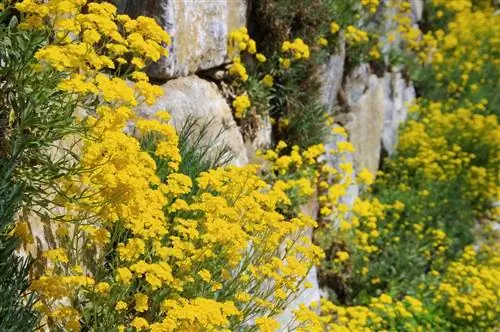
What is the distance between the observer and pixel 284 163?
4.77 metres

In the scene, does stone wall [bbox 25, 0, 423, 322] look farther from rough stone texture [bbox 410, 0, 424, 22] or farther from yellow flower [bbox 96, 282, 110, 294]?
rough stone texture [bbox 410, 0, 424, 22]

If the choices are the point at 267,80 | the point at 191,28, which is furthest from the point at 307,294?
the point at 191,28

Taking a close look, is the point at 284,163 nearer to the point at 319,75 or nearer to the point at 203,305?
the point at 319,75

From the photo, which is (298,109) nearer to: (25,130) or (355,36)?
(355,36)

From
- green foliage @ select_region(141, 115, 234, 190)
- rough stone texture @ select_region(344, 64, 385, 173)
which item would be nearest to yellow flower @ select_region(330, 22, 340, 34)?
rough stone texture @ select_region(344, 64, 385, 173)

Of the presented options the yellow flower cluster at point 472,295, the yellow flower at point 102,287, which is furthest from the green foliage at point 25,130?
the yellow flower cluster at point 472,295

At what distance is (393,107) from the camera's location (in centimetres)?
812

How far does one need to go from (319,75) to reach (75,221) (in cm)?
390

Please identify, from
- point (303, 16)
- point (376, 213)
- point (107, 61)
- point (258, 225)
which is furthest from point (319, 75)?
point (107, 61)

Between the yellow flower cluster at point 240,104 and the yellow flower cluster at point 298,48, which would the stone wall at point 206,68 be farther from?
the yellow flower cluster at point 298,48

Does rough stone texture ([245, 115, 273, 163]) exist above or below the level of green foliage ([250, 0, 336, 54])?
below

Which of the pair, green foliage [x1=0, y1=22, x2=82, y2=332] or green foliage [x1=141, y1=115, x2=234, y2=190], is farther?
green foliage [x1=141, y1=115, x2=234, y2=190]

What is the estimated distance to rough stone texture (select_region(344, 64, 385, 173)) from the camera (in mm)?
7039

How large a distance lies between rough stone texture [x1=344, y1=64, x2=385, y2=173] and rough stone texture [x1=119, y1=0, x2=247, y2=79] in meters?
2.13
